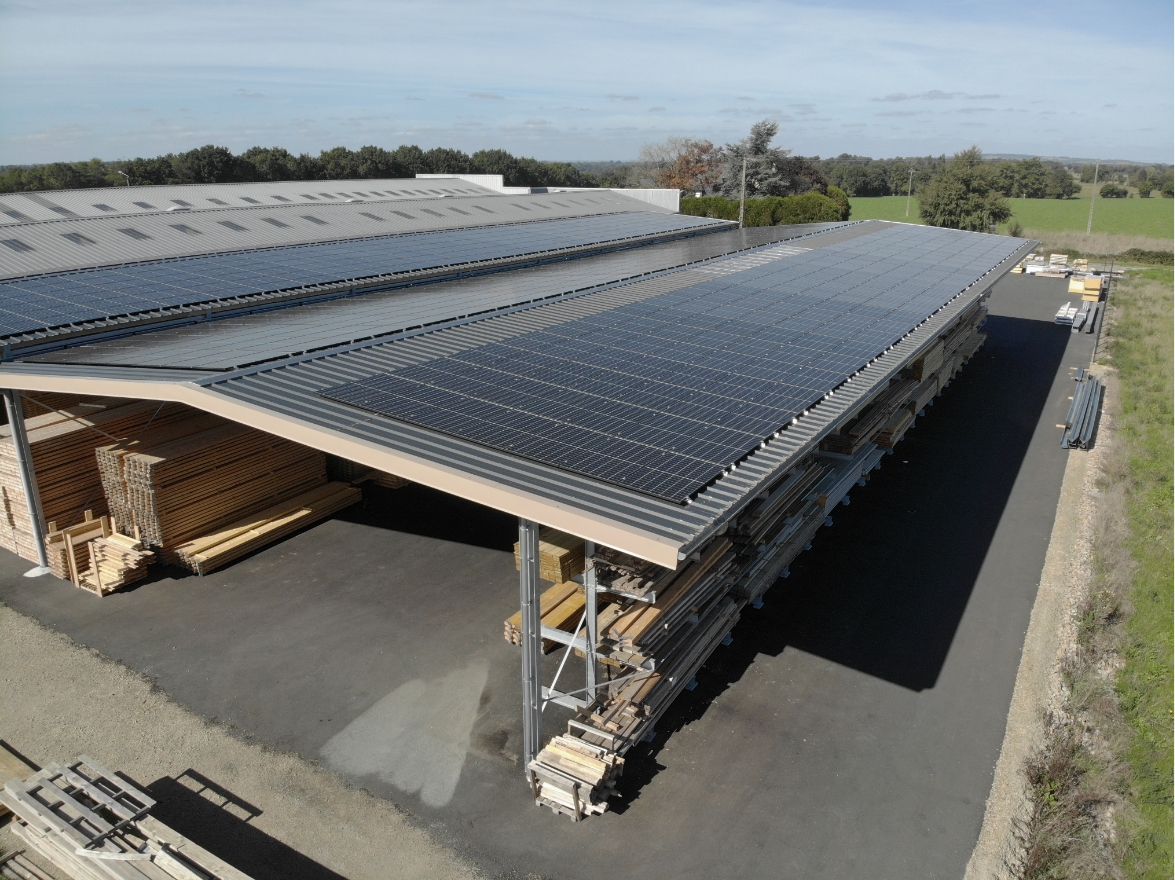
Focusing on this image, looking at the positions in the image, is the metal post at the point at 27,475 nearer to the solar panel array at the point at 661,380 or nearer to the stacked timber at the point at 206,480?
the stacked timber at the point at 206,480

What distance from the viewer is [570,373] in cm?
1387

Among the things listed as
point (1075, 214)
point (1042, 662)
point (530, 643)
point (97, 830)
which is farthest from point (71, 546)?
point (1075, 214)

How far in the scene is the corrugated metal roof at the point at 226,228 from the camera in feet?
78.5

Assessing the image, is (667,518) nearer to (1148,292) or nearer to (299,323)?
(299,323)

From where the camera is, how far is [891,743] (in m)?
11.7

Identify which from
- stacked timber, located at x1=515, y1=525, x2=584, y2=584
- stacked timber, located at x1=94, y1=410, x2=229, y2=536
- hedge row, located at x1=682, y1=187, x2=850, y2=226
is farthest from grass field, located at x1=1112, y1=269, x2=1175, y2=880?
hedge row, located at x1=682, y1=187, x2=850, y2=226

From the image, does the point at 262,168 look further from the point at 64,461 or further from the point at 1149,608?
the point at 1149,608

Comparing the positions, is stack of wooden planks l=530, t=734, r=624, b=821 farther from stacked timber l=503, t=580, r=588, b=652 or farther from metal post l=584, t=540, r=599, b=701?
stacked timber l=503, t=580, r=588, b=652

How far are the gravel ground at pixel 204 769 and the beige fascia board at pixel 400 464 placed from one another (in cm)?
446

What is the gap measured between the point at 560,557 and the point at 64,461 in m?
12.1

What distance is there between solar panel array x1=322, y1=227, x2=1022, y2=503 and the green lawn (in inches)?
2673

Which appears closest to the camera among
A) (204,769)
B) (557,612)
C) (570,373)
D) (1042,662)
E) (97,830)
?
(97,830)

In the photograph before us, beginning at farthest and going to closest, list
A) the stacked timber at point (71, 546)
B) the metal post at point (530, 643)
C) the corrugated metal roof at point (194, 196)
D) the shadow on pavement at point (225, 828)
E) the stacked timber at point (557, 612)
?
1. the corrugated metal roof at point (194, 196)
2. the stacked timber at point (71, 546)
3. the stacked timber at point (557, 612)
4. the metal post at point (530, 643)
5. the shadow on pavement at point (225, 828)

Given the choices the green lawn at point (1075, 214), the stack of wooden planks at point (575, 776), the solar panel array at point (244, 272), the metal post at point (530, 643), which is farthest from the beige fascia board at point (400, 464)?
the green lawn at point (1075, 214)
